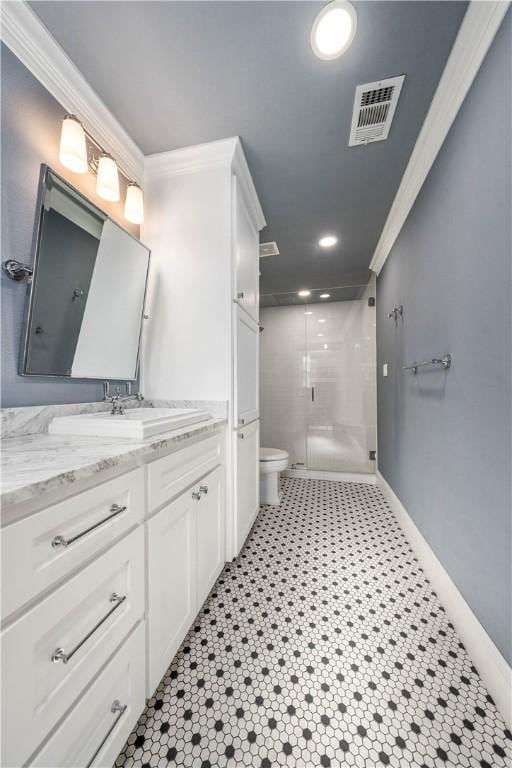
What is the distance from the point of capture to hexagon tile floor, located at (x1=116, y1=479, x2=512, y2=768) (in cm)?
80

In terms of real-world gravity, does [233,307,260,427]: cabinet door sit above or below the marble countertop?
above

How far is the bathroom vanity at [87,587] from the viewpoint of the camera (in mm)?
490

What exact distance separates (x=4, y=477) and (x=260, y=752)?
3.36 ft

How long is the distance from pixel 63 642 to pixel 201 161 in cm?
201

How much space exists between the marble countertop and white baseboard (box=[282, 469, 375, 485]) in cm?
248

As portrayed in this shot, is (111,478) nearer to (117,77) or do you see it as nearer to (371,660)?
(371,660)

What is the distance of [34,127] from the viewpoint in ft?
3.53

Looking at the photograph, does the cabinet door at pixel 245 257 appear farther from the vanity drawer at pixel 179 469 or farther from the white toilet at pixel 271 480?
the white toilet at pixel 271 480

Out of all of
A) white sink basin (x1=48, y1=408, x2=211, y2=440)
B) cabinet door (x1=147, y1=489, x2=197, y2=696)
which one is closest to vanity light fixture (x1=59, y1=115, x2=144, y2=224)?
white sink basin (x1=48, y1=408, x2=211, y2=440)

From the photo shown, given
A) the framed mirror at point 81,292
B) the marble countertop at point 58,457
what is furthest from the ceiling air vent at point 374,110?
the marble countertop at point 58,457

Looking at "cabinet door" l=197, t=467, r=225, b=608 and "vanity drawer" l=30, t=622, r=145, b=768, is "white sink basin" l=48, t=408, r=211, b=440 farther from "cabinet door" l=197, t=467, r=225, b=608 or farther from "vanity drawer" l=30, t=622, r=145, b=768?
"vanity drawer" l=30, t=622, r=145, b=768

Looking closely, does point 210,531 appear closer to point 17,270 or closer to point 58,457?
point 58,457

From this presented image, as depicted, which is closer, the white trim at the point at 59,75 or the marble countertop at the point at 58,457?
the marble countertop at the point at 58,457

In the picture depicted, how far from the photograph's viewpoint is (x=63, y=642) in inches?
22.6
